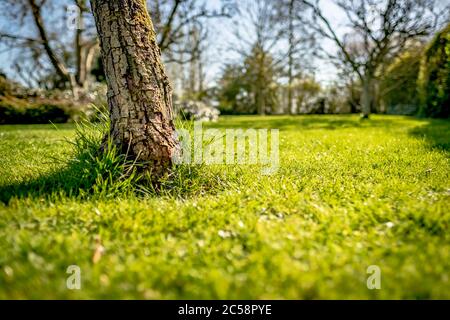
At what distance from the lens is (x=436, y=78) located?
1274cm

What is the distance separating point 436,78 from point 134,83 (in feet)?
45.9

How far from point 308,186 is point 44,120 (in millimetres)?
Answer: 15278

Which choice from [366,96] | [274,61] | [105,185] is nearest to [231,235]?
[105,185]

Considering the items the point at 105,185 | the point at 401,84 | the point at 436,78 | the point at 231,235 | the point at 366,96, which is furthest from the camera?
the point at 401,84

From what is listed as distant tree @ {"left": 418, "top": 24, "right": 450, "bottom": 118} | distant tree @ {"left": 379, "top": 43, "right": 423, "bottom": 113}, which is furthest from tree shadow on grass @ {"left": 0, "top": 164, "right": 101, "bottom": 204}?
distant tree @ {"left": 379, "top": 43, "right": 423, "bottom": 113}

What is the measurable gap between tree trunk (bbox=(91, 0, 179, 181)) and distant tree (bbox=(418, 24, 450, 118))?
11.8 meters

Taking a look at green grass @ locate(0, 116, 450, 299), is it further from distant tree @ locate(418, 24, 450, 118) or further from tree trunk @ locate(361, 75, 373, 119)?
tree trunk @ locate(361, 75, 373, 119)

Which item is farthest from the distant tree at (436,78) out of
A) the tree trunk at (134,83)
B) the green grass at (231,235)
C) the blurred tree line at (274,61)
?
the tree trunk at (134,83)

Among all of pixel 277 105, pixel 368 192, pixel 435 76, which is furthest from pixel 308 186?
pixel 277 105

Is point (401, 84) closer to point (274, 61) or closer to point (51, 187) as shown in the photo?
point (274, 61)

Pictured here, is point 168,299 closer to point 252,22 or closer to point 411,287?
point 411,287

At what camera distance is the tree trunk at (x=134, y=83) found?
3.04 m

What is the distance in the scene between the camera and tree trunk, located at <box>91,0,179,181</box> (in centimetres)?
304

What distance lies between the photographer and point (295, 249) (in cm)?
188
